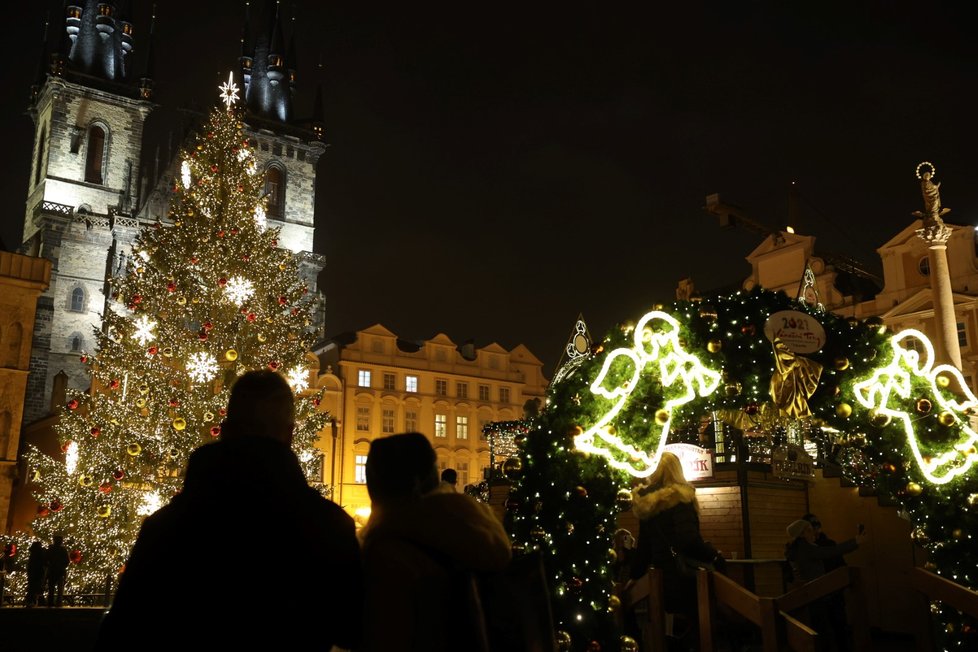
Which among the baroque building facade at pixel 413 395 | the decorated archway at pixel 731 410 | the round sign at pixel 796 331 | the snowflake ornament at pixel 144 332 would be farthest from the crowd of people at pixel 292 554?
the baroque building facade at pixel 413 395

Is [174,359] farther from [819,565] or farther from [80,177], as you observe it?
[80,177]

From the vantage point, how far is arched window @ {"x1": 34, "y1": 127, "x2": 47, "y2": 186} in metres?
52.7

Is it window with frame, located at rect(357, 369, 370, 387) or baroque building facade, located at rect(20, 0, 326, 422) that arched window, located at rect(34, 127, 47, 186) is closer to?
baroque building facade, located at rect(20, 0, 326, 422)

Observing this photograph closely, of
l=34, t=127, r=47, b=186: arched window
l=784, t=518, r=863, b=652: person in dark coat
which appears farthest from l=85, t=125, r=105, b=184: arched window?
l=784, t=518, r=863, b=652: person in dark coat

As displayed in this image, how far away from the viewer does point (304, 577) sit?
2.34m

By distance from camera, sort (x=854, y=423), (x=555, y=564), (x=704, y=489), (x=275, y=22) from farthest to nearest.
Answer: (x=275, y=22)
(x=704, y=489)
(x=854, y=423)
(x=555, y=564)

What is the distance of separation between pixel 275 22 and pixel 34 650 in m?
64.3

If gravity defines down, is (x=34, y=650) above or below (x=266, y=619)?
below

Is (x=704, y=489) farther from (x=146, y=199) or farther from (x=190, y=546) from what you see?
(x=146, y=199)

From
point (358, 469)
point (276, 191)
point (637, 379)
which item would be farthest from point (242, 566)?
point (276, 191)

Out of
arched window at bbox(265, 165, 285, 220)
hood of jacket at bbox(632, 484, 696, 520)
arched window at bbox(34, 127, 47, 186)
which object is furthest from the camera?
arched window at bbox(265, 165, 285, 220)

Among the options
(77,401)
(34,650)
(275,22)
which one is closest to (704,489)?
(34,650)

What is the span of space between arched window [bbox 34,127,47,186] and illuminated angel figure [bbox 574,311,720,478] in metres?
53.4

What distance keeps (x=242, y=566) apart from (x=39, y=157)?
59245mm
